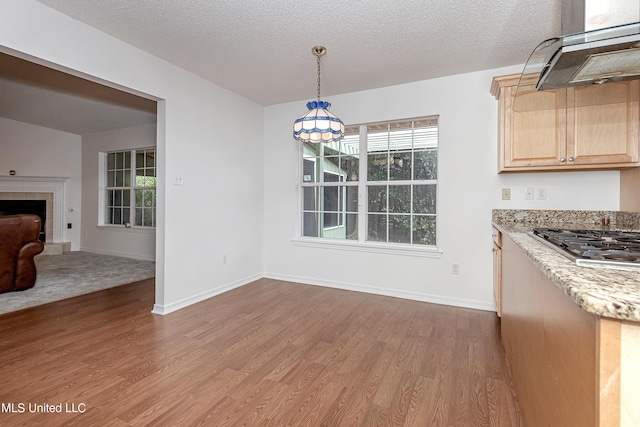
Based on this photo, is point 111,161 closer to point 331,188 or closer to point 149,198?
point 149,198

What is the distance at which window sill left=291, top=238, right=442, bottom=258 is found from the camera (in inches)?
139

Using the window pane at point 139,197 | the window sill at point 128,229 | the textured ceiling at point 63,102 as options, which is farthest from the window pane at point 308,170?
the window pane at point 139,197

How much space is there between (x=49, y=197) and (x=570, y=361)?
27.9 ft

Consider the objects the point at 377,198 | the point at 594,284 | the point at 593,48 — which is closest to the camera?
the point at 594,284

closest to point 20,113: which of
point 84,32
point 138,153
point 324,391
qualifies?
point 138,153

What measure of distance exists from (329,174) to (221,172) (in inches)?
57.4

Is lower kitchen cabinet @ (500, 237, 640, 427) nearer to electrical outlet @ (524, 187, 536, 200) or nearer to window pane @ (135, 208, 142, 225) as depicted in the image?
electrical outlet @ (524, 187, 536, 200)

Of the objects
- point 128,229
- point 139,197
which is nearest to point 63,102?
point 139,197

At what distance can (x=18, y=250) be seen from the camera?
3.57m

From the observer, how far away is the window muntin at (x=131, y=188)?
5.91 meters

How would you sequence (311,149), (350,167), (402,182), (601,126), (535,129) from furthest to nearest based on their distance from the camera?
(311,149)
(350,167)
(402,182)
(535,129)
(601,126)

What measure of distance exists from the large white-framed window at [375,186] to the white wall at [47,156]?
5548 mm

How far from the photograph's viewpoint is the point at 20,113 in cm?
528

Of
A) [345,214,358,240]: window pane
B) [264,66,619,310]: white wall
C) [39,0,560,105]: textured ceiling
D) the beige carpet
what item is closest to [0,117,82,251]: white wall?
the beige carpet
